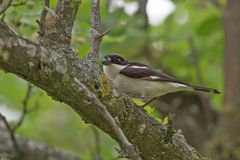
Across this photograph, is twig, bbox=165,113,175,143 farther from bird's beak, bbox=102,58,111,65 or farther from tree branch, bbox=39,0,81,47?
bird's beak, bbox=102,58,111,65

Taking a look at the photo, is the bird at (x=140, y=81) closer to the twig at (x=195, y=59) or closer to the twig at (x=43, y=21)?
the twig at (x=43, y=21)

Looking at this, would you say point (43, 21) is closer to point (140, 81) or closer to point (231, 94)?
point (140, 81)

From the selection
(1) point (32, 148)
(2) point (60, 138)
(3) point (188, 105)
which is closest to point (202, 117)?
(3) point (188, 105)

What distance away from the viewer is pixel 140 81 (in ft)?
16.9

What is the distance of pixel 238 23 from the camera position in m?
8.19

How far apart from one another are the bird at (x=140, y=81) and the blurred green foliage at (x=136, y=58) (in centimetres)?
52

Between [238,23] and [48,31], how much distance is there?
5.32 metres

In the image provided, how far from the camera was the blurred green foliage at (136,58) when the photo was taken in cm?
694

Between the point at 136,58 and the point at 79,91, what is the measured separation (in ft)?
17.1

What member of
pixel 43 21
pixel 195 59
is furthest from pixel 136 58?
pixel 43 21

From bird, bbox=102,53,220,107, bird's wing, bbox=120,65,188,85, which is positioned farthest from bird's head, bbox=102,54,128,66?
bird's wing, bbox=120,65,188,85

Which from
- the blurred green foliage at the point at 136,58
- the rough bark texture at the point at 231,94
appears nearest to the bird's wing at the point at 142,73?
the blurred green foliage at the point at 136,58

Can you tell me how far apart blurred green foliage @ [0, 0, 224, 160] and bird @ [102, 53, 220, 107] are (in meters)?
0.52

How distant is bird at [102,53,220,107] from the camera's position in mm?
5070
